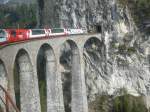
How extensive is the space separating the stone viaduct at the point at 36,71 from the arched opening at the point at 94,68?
137cm

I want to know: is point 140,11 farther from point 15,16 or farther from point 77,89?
point 15,16

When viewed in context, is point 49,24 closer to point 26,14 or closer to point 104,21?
point 104,21

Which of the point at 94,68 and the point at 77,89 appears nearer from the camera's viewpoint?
the point at 77,89

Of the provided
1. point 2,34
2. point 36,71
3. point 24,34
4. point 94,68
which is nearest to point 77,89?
point 94,68

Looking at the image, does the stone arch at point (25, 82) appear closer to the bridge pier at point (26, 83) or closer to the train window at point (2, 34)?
the bridge pier at point (26, 83)

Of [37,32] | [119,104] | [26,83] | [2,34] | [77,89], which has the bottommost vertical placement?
[119,104]

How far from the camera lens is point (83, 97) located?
161ft

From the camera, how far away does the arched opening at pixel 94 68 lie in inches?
2178

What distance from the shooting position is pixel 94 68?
56094 millimetres

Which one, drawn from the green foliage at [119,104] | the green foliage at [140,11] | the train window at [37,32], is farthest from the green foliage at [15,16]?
the train window at [37,32]

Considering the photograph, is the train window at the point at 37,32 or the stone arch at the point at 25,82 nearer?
the stone arch at the point at 25,82

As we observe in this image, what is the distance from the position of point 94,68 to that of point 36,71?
61.9 feet

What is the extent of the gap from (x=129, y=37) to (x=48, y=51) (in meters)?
15.2

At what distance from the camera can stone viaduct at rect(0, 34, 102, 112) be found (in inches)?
1270
